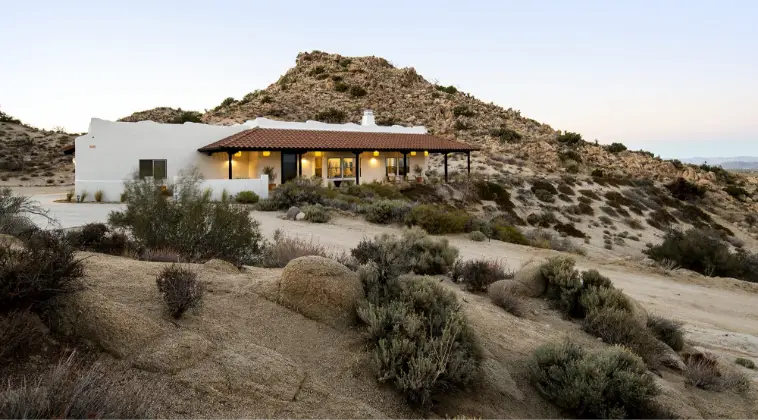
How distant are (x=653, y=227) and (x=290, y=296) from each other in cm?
3222

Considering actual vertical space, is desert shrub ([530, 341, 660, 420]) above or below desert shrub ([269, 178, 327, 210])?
below

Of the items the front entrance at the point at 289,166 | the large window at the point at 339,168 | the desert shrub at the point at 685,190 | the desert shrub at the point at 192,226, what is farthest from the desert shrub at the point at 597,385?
the desert shrub at the point at 685,190

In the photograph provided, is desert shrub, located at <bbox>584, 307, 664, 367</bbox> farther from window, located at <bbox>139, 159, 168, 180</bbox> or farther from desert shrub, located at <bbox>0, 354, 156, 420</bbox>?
window, located at <bbox>139, 159, 168, 180</bbox>

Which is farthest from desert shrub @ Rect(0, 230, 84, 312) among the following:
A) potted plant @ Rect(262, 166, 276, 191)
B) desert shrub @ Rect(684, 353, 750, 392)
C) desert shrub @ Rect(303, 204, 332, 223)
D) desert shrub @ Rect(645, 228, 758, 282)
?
potted plant @ Rect(262, 166, 276, 191)

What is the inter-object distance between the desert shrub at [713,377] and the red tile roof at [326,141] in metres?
23.8

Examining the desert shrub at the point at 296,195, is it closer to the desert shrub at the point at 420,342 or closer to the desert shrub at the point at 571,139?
the desert shrub at the point at 420,342

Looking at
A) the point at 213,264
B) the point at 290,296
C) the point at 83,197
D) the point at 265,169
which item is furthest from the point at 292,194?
the point at 290,296

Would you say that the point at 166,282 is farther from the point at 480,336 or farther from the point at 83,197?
the point at 83,197

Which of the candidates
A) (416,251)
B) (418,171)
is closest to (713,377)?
(416,251)

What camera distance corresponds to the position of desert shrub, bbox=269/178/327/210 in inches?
848

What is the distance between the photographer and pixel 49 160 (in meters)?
44.0

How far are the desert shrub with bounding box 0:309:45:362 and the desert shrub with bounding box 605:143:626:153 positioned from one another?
60361 mm

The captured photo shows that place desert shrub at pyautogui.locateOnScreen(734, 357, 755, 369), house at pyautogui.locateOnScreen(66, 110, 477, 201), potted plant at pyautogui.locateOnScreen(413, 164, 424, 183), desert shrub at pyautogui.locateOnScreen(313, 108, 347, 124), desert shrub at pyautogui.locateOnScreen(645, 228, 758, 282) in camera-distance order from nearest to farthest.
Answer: desert shrub at pyautogui.locateOnScreen(734, 357, 755, 369), desert shrub at pyautogui.locateOnScreen(645, 228, 758, 282), house at pyautogui.locateOnScreen(66, 110, 477, 201), potted plant at pyautogui.locateOnScreen(413, 164, 424, 183), desert shrub at pyautogui.locateOnScreen(313, 108, 347, 124)

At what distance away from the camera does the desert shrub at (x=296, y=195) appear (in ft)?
70.7
